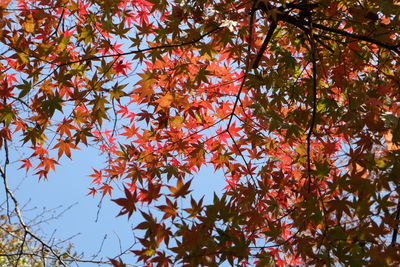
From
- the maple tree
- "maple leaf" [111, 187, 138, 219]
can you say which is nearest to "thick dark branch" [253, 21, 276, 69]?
the maple tree

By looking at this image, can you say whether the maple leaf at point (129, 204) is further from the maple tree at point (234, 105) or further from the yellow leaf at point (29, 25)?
the yellow leaf at point (29, 25)

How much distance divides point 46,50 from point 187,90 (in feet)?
3.15

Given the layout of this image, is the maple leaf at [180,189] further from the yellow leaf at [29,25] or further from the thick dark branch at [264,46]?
the yellow leaf at [29,25]

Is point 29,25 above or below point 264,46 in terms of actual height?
above

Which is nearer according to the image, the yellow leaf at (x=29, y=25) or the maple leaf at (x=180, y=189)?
the maple leaf at (x=180, y=189)

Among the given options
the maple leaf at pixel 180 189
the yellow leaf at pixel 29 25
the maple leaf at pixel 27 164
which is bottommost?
the maple leaf at pixel 180 189

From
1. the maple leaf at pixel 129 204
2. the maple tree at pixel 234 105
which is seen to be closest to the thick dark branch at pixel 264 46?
the maple tree at pixel 234 105

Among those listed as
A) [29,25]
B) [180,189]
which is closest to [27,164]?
[29,25]

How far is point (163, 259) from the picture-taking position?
1.71 meters

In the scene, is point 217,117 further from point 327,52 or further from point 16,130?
point 16,130

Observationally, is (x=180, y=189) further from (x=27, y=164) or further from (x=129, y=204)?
(x=27, y=164)

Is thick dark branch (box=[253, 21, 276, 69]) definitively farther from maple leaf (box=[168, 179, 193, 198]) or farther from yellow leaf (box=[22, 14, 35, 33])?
yellow leaf (box=[22, 14, 35, 33])

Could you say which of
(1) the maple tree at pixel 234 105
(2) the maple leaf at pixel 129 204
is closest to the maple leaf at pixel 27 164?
(1) the maple tree at pixel 234 105

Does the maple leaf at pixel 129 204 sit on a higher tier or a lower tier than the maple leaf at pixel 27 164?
lower
